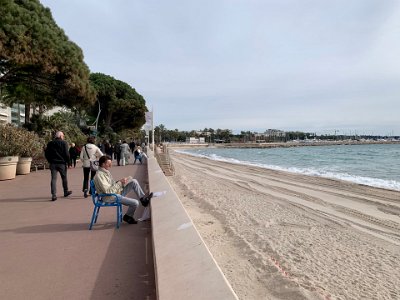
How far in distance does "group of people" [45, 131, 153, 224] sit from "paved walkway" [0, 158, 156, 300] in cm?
45

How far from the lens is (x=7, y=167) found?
1183 centimetres

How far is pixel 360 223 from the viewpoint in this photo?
27.9 feet

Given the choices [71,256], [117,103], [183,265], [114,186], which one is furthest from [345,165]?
[183,265]

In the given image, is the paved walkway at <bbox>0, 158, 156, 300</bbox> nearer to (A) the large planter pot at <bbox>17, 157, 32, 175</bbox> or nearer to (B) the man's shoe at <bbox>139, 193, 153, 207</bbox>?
(B) the man's shoe at <bbox>139, 193, 153, 207</bbox>

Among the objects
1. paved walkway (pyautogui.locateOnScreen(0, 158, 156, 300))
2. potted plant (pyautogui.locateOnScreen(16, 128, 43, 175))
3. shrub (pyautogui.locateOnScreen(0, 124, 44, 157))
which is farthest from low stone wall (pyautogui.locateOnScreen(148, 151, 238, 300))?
potted plant (pyautogui.locateOnScreen(16, 128, 43, 175))

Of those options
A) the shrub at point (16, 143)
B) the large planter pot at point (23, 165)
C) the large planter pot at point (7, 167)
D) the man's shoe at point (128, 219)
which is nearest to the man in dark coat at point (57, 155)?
the man's shoe at point (128, 219)

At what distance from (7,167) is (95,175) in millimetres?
7877

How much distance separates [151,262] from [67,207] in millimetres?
4004

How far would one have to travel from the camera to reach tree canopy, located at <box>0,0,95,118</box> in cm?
1121

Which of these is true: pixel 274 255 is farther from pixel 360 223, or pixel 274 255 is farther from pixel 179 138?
pixel 179 138

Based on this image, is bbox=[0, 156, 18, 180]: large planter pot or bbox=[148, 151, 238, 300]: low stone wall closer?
bbox=[148, 151, 238, 300]: low stone wall

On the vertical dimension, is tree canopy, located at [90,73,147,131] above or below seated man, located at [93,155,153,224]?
above

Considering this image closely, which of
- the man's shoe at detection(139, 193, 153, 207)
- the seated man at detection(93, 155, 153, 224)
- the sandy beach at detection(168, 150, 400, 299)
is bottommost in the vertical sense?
the sandy beach at detection(168, 150, 400, 299)

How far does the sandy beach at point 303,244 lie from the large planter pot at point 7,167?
6017 mm
